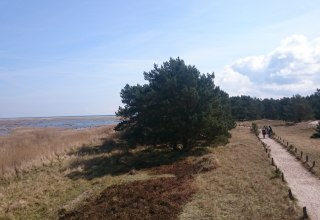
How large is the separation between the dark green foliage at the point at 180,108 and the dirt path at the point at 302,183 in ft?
21.3

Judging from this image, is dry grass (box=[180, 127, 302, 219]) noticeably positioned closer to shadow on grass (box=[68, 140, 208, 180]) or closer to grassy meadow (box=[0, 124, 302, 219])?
grassy meadow (box=[0, 124, 302, 219])

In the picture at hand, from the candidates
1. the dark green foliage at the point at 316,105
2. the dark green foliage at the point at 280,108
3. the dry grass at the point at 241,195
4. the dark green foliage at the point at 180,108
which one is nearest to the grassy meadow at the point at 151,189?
the dry grass at the point at 241,195

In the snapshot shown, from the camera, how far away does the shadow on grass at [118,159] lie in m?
30.0

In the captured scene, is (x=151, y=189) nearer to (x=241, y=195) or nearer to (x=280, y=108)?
(x=241, y=195)

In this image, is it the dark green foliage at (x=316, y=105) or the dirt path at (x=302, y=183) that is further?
the dark green foliage at (x=316, y=105)

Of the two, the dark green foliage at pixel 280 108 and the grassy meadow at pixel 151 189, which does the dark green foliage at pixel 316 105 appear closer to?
the dark green foliage at pixel 280 108

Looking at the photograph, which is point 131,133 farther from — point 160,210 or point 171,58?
point 160,210

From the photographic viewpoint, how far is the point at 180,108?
3578cm

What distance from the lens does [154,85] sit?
126 feet

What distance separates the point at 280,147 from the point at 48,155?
2332 centimetres

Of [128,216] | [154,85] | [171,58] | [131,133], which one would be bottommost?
[128,216]

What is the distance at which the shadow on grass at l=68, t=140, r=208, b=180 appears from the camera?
3003cm

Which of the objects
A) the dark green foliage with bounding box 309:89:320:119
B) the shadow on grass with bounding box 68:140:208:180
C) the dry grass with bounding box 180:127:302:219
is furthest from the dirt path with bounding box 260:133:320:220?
the dark green foliage with bounding box 309:89:320:119

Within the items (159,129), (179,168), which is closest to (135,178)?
(179,168)
